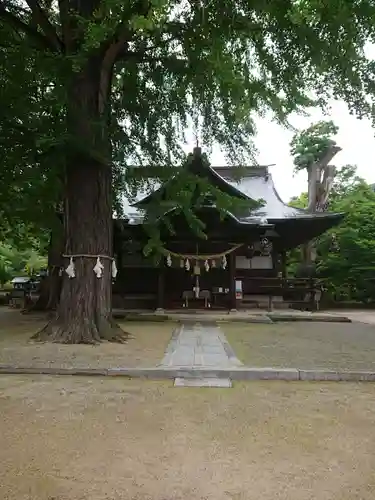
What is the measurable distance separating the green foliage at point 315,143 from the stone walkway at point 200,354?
18856mm

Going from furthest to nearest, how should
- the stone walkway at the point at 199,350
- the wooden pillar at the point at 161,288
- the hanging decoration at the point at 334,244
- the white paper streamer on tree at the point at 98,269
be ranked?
the hanging decoration at the point at 334,244, the wooden pillar at the point at 161,288, the white paper streamer on tree at the point at 98,269, the stone walkway at the point at 199,350

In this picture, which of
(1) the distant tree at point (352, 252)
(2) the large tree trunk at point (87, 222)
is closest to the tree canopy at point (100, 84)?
(2) the large tree trunk at point (87, 222)

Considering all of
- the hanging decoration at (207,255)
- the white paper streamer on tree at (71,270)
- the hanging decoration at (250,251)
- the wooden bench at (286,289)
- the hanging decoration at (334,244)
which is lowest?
the wooden bench at (286,289)

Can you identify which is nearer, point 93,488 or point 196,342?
point 93,488

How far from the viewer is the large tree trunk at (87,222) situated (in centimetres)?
952

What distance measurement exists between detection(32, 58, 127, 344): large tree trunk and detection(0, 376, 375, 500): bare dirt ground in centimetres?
392

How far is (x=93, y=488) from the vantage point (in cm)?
296

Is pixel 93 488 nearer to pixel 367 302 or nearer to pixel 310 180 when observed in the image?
pixel 367 302

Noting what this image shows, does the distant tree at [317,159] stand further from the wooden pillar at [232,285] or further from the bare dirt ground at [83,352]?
the bare dirt ground at [83,352]

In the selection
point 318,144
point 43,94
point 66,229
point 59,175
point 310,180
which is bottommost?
point 66,229

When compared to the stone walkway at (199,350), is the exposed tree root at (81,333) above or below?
above

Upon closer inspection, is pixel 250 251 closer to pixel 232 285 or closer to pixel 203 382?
pixel 232 285

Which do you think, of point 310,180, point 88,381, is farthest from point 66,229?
point 310,180

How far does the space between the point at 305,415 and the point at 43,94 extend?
379 inches
